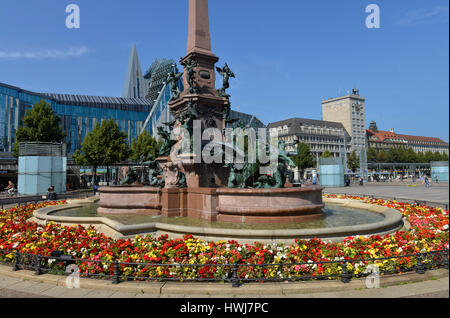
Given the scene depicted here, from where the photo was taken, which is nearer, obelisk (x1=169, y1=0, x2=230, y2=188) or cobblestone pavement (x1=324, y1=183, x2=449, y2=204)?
obelisk (x1=169, y1=0, x2=230, y2=188)

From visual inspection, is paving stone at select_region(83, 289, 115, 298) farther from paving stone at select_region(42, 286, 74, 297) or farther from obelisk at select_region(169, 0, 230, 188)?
obelisk at select_region(169, 0, 230, 188)

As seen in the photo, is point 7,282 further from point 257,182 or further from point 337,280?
point 257,182

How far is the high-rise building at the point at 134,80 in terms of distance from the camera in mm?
167250

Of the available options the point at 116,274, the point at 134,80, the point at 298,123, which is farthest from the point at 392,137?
the point at 116,274

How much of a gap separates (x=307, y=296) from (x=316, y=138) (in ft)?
402

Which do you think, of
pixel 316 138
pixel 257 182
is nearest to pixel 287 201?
pixel 257 182

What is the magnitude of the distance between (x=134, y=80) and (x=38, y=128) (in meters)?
140

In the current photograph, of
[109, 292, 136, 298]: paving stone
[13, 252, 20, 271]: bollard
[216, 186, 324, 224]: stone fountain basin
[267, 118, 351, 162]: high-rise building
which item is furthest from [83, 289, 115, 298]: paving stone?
[267, 118, 351, 162]: high-rise building

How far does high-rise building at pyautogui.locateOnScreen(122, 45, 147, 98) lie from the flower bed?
16892 centimetres

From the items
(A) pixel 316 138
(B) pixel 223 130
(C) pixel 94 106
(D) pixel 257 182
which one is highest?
(C) pixel 94 106

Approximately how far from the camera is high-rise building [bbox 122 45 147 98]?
16725 centimetres

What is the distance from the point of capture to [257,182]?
1266 centimetres
